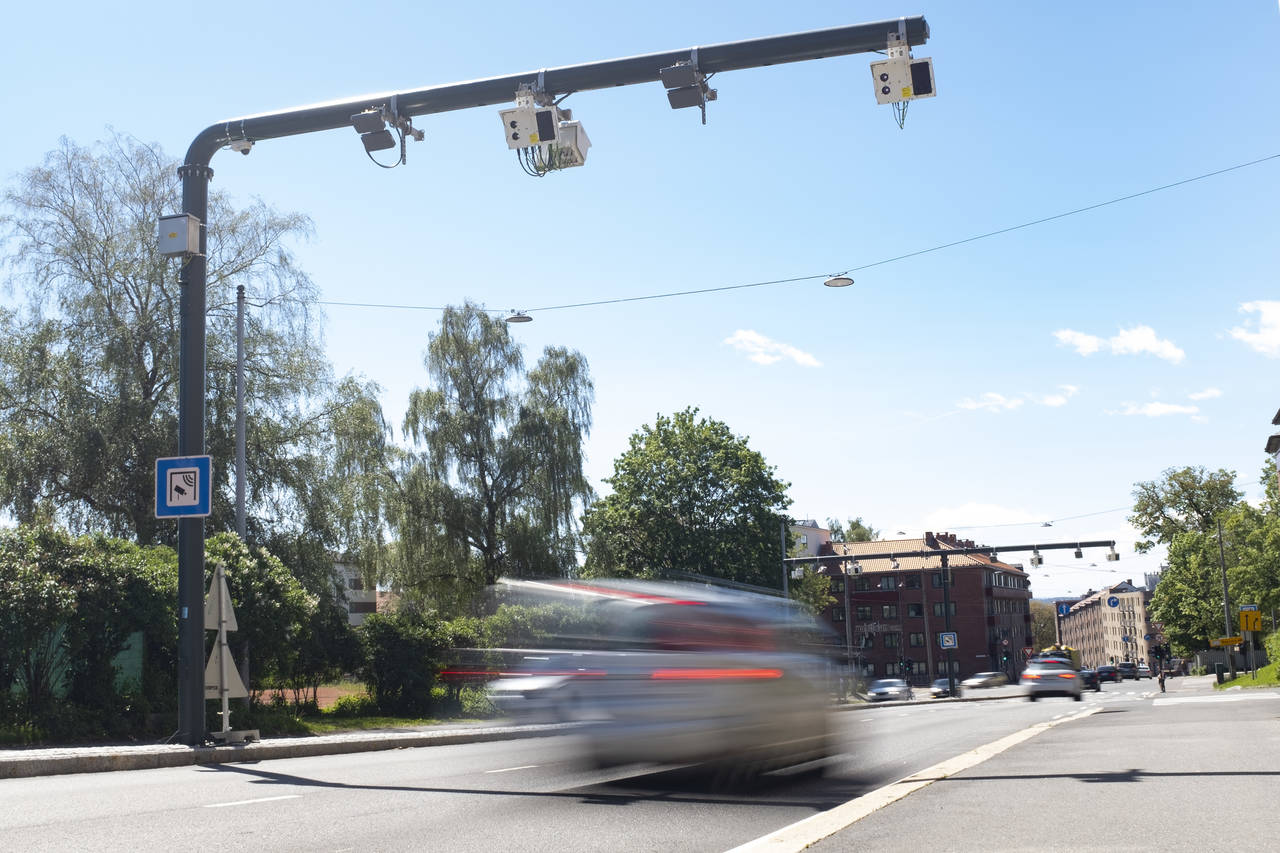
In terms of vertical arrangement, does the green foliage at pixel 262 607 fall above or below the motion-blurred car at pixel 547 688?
above

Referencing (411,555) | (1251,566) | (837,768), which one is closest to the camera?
(837,768)

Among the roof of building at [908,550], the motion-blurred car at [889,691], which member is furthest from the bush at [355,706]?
the roof of building at [908,550]

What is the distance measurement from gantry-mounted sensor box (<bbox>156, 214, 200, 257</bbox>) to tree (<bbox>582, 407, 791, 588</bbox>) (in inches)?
1568

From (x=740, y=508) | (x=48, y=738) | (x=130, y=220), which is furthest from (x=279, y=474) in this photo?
(x=740, y=508)

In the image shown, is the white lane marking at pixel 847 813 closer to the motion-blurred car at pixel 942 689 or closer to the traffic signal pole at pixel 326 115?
the traffic signal pole at pixel 326 115

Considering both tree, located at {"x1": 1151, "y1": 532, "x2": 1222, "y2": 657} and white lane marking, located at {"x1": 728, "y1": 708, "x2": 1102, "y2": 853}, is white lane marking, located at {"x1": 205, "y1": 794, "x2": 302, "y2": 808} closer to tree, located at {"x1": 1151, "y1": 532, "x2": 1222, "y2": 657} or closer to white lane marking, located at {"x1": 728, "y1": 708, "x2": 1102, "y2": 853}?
white lane marking, located at {"x1": 728, "y1": 708, "x2": 1102, "y2": 853}

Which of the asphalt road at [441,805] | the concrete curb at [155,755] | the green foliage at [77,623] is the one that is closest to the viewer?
the asphalt road at [441,805]

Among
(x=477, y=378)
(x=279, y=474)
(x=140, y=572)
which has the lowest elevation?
(x=140, y=572)

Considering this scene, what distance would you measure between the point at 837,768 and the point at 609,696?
11.7 ft

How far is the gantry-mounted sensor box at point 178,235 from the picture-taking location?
14320 millimetres

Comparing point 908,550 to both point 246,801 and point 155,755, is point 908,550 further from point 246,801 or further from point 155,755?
point 246,801

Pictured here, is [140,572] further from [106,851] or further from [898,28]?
[898,28]

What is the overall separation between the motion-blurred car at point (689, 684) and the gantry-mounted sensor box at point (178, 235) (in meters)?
7.36

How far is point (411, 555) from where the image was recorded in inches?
1635
